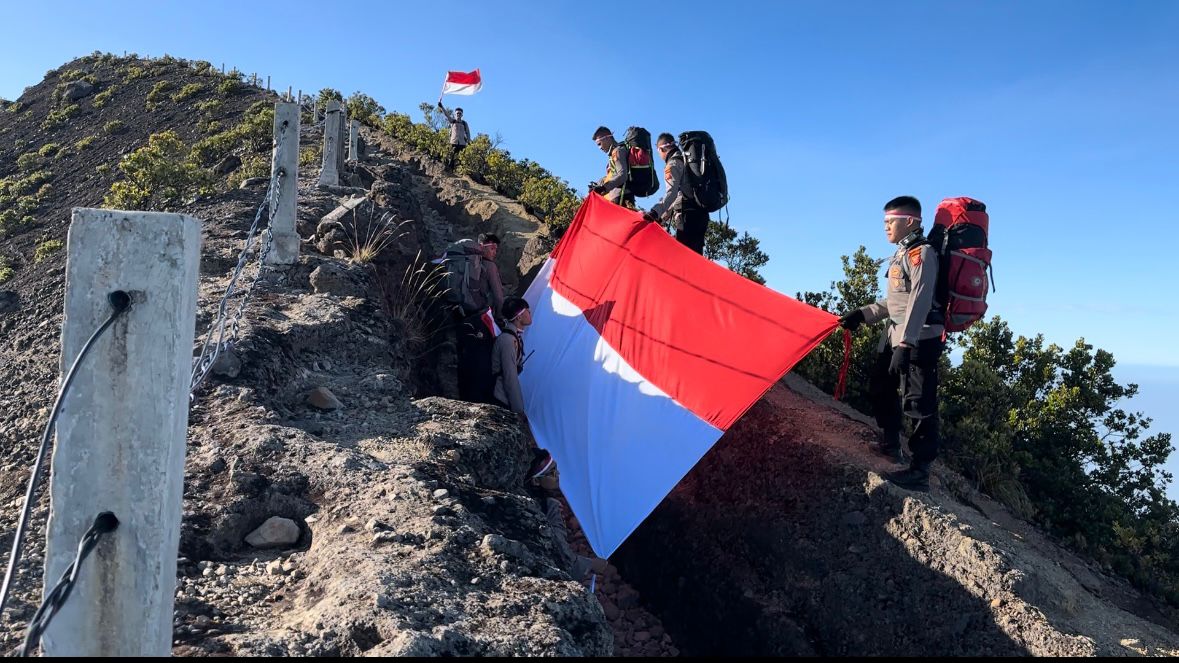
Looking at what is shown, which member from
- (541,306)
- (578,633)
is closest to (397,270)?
(541,306)

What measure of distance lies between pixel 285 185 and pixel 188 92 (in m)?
24.0

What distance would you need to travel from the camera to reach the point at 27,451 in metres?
3.57

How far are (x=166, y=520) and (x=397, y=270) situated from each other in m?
6.12

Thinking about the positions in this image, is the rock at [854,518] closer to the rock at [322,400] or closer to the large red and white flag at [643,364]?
the large red and white flag at [643,364]

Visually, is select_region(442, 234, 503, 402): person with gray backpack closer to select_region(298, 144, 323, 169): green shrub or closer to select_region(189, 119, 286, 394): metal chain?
select_region(189, 119, 286, 394): metal chain

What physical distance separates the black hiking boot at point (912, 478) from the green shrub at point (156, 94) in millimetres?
27698

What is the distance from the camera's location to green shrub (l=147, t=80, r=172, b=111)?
25234 mm

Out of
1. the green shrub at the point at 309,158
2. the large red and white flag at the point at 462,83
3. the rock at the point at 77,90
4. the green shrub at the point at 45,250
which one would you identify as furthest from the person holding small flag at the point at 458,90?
the rock at the point at 77,90

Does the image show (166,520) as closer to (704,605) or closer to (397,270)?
(704,605)

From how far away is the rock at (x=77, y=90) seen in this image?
28719mm

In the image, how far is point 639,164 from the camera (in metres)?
8.37

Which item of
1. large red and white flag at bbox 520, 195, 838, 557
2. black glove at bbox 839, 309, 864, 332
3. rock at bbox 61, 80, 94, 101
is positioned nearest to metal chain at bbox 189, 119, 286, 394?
large red and white flag at bbox 520, 195, 838, 557

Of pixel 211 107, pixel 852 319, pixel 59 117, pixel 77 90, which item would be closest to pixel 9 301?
pixel 852 319

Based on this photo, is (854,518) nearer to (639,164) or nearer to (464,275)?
(464,275)
